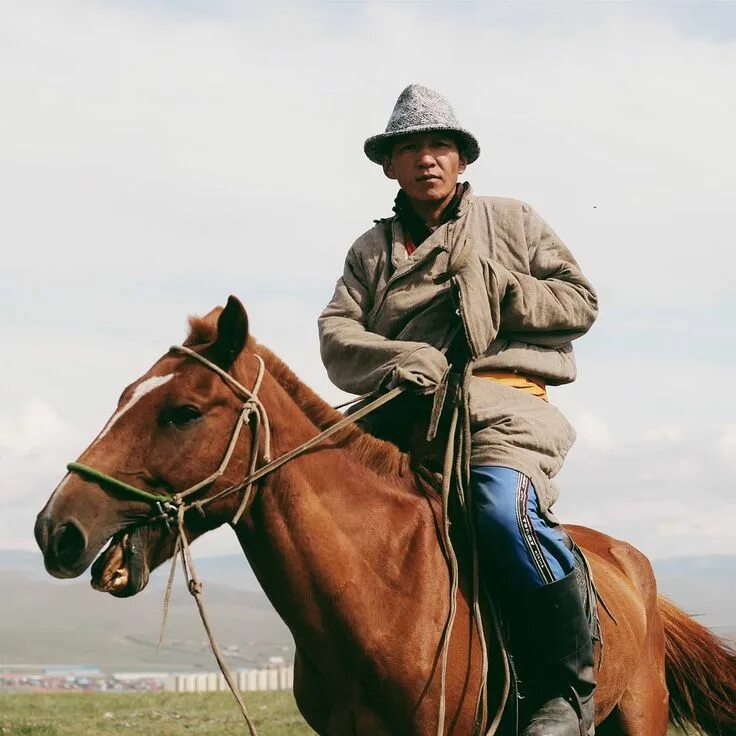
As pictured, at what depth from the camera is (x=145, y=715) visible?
553 inches

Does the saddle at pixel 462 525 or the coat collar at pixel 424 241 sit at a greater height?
the coat collar at pixel 424 241

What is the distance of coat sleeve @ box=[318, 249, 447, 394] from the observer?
5.75 meters

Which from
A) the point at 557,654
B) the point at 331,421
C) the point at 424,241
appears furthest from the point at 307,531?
the point at 424,241

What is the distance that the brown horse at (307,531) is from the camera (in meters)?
4.91

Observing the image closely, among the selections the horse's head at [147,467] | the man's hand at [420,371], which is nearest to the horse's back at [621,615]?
the man's hand at [420,371]

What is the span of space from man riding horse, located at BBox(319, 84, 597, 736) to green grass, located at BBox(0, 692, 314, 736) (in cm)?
680

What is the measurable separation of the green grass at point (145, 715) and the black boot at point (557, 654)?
18.7ft

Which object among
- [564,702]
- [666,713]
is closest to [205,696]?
[666,713]

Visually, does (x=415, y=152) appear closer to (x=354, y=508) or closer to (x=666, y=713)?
(x=354, y=508)

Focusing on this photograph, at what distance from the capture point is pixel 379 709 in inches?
202

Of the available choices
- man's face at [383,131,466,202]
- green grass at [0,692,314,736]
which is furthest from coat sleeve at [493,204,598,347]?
green grass at [0,692,314,736]

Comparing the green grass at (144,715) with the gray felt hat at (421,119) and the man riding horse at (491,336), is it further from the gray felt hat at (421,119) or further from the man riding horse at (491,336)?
the gray felt hat at (421,119)

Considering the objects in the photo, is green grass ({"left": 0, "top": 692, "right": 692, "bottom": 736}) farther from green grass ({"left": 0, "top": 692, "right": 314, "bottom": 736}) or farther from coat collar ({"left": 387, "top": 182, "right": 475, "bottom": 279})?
coat collar ({"left": 387, "top": 182, "right": 475, "bottom": 279})

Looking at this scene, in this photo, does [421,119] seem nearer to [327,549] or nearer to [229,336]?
[229,336]
